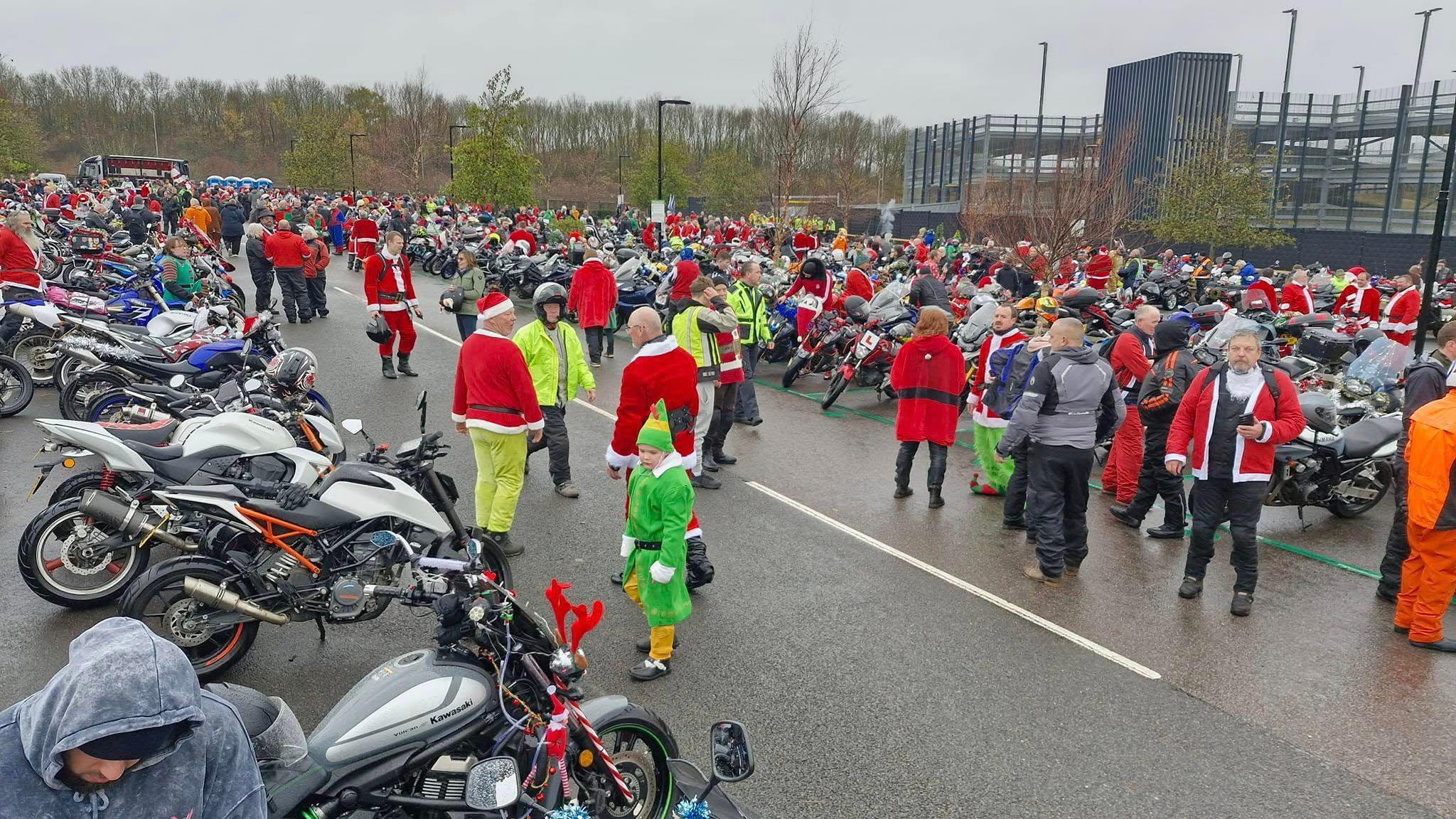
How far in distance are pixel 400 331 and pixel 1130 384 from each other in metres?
8.89

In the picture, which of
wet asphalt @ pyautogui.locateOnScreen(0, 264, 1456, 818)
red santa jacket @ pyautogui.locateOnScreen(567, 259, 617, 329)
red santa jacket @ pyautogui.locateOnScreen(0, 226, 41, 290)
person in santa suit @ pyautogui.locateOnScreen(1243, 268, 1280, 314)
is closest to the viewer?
wet asphalt @ pyautogui.locateOnScreen(0, 264, 1456, 818)

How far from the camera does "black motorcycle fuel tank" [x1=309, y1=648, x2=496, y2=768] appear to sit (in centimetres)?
279

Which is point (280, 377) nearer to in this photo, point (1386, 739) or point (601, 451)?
point (601, 451)

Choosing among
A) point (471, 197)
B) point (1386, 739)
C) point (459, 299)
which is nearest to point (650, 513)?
point (1386, 739)

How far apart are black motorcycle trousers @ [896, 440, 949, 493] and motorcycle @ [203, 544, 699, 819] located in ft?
16.3

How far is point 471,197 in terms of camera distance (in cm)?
2855

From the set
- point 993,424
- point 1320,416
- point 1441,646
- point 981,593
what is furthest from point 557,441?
point 1320,416

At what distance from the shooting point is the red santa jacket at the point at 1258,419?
18.8 ft

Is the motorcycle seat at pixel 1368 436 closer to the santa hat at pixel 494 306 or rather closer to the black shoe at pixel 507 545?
the black shoe at pixel 507 545

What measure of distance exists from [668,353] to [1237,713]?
3880 mm

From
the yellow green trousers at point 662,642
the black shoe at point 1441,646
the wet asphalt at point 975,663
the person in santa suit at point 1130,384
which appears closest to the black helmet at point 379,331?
the wet asphalt at point 975,663

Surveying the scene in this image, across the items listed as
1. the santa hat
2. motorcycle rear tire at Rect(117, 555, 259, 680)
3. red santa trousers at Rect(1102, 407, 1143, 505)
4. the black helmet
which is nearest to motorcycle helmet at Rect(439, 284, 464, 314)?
the black helmet

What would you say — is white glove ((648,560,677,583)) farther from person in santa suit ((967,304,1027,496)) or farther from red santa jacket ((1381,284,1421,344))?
red santa jacket ((1381,284,1421,344))

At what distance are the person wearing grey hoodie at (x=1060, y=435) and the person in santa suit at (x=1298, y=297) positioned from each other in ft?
38.3
